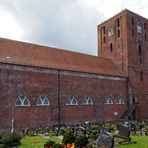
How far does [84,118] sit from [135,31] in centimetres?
1829

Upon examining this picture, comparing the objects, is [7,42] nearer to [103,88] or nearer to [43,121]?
[43,121]

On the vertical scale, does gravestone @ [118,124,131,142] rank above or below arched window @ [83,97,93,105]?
below

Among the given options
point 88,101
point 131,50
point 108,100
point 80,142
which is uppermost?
point 131,50

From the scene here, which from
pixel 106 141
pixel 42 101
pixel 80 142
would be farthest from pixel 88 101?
pixel 80 142

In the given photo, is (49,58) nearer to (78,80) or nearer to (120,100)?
(78,80)

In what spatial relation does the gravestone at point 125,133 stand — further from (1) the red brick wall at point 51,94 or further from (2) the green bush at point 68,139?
(1) the red brick wall at point 51,94

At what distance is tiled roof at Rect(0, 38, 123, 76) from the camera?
25.7 meters

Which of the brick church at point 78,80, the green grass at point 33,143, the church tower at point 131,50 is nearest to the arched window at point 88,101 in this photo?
the brick church at point 78,80

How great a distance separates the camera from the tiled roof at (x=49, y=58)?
84.2ft

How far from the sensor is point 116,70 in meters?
37.3

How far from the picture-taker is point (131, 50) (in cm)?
3812

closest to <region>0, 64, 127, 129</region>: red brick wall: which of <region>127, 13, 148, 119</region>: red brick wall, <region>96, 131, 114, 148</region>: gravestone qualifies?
<region>127, 13, 148, 119</region>: red brick wall

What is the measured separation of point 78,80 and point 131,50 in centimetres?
1302

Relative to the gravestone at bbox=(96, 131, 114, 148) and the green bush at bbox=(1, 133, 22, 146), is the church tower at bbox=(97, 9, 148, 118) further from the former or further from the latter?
the gravestone at bbox=(96, 131, 114, 148)
